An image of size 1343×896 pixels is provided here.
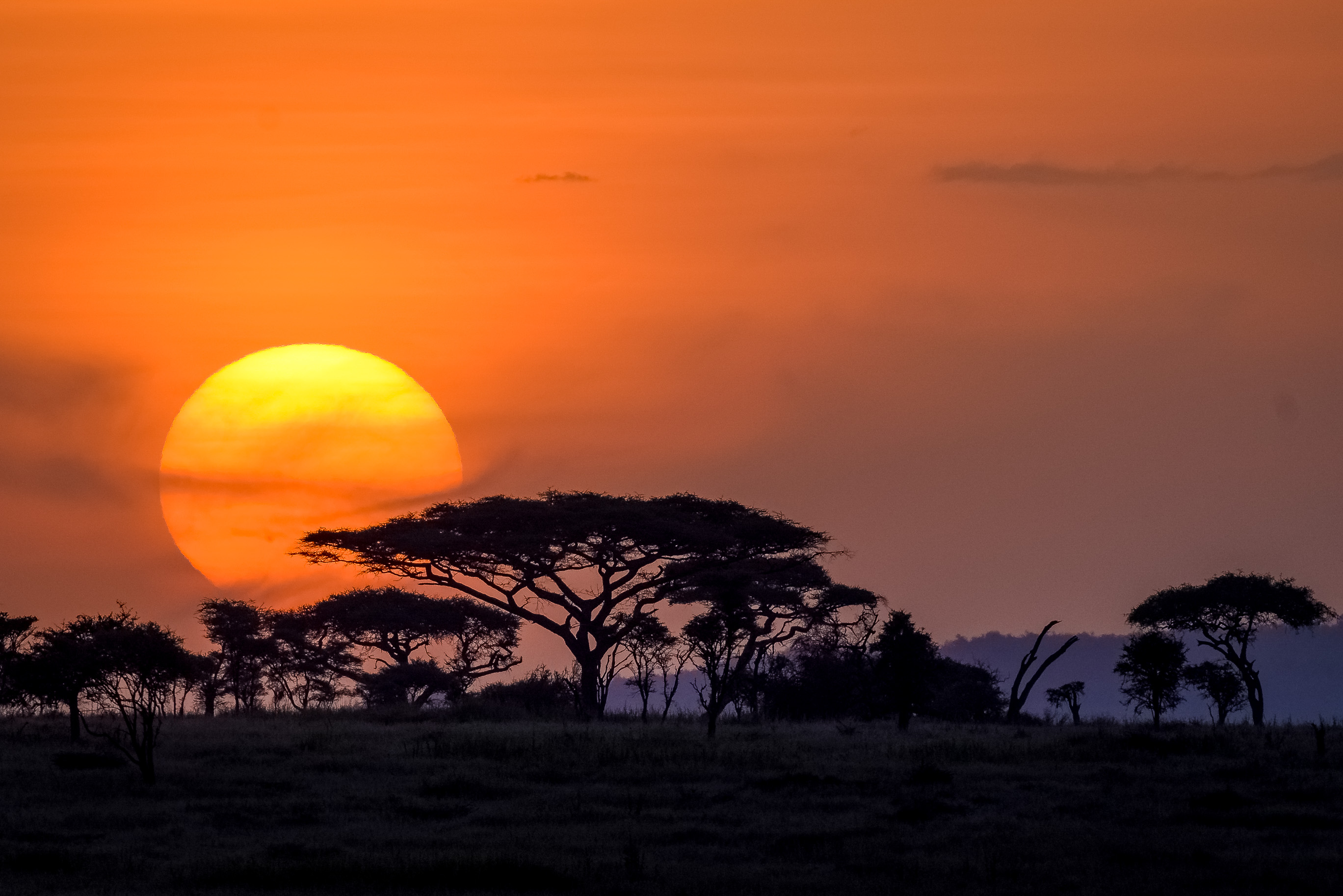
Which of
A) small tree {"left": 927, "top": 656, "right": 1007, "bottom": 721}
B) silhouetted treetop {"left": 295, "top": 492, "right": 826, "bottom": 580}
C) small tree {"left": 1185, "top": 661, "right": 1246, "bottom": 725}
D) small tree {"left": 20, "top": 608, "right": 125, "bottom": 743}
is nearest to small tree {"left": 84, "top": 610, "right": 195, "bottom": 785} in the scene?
small tree {"left": 20, "top": 608, "right": 125, "bottom": 743}

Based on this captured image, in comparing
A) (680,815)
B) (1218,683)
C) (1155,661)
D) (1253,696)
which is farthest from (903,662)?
(1218,683)

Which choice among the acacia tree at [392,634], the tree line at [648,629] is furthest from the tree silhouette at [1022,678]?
the acacia tree at [392,634]

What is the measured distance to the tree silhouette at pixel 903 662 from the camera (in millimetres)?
49562

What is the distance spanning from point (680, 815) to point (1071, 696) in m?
31.0

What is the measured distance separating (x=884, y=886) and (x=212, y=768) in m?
19.0

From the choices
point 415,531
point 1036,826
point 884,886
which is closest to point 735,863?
point 884,886

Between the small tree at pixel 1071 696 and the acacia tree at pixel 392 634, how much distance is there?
25.9 meters

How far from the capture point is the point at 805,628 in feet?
239

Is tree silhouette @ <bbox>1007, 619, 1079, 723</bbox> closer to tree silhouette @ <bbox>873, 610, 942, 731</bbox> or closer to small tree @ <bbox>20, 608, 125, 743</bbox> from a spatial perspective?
tree silhouette @ <bbox>873, 610, 942, 731</bbox>

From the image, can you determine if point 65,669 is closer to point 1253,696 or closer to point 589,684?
point 589,684

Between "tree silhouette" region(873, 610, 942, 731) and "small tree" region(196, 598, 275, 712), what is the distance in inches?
1191

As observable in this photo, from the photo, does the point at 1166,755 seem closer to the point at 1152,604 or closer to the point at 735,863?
the point at 735,863

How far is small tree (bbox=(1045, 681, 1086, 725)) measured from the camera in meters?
54.6

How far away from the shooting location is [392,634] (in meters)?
74.9
